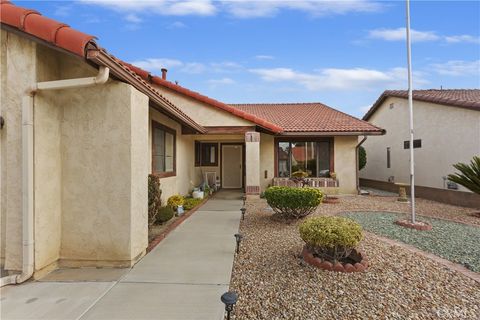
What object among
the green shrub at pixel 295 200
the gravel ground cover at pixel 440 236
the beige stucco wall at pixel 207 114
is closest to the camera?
the gravel ground cover at pixel 440 236

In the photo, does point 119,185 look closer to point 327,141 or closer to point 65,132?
point 65,132

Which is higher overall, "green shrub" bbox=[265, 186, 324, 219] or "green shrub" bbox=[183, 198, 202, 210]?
"green shrub" bbox=[265, 186, 324, 219]

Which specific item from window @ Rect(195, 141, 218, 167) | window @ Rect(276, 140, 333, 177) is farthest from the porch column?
window @ Rect(195, 141, 218, 167)

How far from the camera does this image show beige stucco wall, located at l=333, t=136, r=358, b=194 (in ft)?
38.6

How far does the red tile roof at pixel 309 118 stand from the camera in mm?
11384

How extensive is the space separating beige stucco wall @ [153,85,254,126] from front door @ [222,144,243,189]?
138 inches

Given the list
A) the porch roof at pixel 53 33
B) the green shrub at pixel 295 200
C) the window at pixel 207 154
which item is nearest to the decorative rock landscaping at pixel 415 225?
the green shrub at pixel 295 200

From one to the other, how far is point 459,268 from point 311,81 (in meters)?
17.0

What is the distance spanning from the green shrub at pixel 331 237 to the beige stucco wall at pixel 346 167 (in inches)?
323

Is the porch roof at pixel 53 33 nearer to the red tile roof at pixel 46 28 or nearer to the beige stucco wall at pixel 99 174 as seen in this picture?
the red tile roof at pixel 46 28

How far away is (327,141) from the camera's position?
11.9 metres

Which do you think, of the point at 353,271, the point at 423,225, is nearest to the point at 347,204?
the point at 423,225

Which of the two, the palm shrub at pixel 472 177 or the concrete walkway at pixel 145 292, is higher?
the palm shrub at pixel 472 177

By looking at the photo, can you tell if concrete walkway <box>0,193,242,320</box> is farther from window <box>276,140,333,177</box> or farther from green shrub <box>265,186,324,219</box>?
window <box>276,140,333,177</box>
